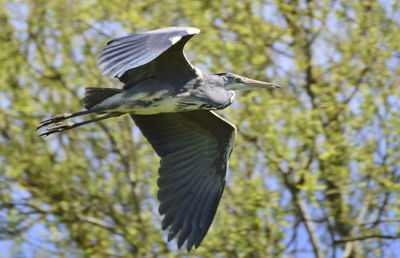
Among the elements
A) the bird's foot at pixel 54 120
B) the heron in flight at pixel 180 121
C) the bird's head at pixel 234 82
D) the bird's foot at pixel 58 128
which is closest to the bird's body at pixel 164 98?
the heron in flight at pixel 180 121

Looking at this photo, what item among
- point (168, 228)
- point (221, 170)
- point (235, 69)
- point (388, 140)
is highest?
point (235, 69)

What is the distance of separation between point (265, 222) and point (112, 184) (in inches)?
68.5

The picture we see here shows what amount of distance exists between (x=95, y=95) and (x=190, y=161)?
105 centimetres

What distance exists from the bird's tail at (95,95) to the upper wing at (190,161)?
599 mm

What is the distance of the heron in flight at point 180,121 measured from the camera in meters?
6.17

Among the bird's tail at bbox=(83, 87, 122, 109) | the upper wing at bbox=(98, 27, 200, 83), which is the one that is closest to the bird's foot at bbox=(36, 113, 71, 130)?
the bird's tail at bbox=(83, 87, 122, 109)

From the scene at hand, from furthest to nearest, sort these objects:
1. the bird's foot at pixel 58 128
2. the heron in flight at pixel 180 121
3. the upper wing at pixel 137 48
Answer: the bird's foot at pixel 58 128 → the heron in flight at pixel 180 121 → the upper wing at pixel 137 48

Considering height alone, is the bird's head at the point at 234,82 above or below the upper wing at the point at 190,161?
above

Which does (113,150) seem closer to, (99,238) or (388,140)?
(99,238)

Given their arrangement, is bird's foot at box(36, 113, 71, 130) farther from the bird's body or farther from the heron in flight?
the bird's body

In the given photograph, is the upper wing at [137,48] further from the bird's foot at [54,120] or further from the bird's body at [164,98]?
the bird's foot at [54,120]

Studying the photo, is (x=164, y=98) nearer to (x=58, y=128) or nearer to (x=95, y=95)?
(x=95, y=95)

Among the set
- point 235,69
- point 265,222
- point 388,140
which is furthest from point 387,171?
point 235,69

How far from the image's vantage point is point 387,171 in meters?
7.99
